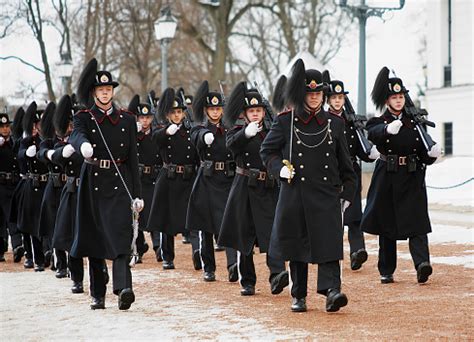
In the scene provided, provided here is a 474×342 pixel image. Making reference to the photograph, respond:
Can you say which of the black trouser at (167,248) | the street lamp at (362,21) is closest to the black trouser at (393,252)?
the black trouser at (167,248)

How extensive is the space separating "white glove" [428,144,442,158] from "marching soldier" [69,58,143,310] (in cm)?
322

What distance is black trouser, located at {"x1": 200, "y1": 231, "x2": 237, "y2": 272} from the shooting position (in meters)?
12.6

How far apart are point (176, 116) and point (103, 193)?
14.8ft

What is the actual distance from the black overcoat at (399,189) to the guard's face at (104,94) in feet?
10.1

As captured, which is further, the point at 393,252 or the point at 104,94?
the point at 393,252

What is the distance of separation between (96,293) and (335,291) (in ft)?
7.61

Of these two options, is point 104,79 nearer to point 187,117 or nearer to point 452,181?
point 187,117

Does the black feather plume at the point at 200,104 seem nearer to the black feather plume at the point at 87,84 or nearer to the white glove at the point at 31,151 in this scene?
the white glove at the point at 31,151

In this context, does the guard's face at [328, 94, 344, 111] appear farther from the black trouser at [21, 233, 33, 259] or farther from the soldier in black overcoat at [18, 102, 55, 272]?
the black trouser at [21, 233, 33, 259]

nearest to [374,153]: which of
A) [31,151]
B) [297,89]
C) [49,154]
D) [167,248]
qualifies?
[297,89]

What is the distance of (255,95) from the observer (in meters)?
11.8

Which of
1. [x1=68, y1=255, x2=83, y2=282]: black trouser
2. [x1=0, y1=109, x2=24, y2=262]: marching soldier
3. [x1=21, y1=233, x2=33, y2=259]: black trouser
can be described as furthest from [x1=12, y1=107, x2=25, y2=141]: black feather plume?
[x1=68, y1=255, x2=83, y2=282]: black trouser

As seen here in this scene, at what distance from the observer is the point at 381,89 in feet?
40.2

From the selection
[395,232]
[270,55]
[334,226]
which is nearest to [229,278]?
[395,232]
